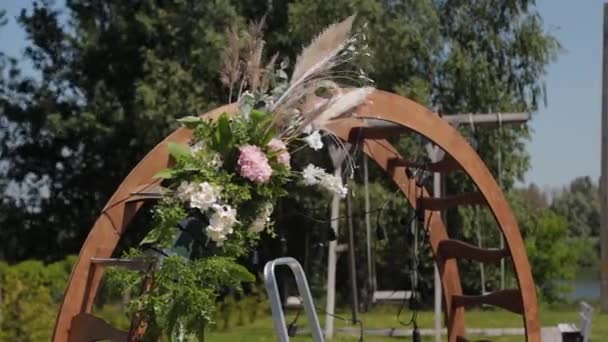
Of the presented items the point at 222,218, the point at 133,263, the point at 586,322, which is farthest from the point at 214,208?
the point at 586,322

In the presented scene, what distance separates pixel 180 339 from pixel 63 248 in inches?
815

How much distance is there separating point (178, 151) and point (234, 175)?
13.3 inches

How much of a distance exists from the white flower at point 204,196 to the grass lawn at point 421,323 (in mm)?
7092

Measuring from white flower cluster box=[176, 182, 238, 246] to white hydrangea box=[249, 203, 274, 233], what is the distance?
0.16m

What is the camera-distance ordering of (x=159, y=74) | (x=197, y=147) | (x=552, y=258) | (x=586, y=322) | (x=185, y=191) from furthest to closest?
(x=159, y=74) → (x=552, y=258) → (x=586, y=322) → (x=197, y=147) → (x=185, y=191)

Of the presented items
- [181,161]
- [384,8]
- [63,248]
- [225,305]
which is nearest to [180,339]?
[181,161]

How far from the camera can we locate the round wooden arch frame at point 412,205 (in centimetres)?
586

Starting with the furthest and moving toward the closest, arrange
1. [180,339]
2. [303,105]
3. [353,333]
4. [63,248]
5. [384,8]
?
[63,248], [384,8], [353,333], [303,105], [180,339]

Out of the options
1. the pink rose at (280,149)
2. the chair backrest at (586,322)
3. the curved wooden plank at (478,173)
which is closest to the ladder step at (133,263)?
the pink rose at (280,149)

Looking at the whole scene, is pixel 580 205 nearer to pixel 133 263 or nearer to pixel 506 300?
pixel 506 300

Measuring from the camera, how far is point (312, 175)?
17.8ft

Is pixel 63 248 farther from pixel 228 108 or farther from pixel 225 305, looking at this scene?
pixel 228 108

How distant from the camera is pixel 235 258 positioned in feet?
16.9

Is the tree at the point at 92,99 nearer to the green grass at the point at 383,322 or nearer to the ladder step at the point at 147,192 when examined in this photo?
the green grass at the point at 383,322
